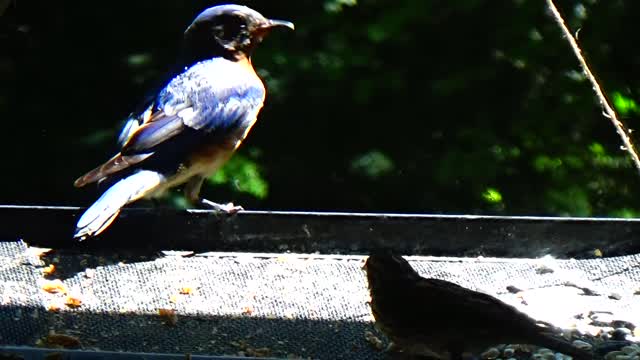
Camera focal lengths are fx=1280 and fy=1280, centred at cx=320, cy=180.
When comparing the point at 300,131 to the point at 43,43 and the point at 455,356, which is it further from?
the point at 455,356

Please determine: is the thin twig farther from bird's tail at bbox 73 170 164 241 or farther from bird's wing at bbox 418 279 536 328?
bird's tail at bbox 73 170 164 241

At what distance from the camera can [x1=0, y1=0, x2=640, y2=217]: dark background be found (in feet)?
18.1

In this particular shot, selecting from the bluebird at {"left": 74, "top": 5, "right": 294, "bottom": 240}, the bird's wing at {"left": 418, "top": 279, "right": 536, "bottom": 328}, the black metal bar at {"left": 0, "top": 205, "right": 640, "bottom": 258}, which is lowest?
the bluebird at {"left": 74, "top": 5, "right": 294, "bottom": 240}

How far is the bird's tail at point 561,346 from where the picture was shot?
2838mm

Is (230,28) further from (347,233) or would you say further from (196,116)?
(347,233)

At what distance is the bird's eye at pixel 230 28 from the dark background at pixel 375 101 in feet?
0.85

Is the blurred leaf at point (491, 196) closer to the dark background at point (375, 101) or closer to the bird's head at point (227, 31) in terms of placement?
the dark background at point (375, 101)

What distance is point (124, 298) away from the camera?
3350mm

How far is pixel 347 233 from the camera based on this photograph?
149 inches

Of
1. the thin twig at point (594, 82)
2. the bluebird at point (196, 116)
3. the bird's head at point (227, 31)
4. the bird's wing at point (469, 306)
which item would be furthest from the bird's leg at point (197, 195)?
the thin twig at point (594, 82)

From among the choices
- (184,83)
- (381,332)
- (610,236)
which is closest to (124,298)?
(381,332)

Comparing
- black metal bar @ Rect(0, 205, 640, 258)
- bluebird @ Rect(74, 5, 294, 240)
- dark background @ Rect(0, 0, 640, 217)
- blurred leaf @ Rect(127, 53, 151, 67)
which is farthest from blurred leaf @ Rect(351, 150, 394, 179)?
black metal bar @ Rect(0, 205, 640, 258)

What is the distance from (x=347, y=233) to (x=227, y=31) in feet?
5.82

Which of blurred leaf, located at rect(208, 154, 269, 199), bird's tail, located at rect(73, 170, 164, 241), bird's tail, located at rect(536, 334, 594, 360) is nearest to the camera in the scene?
bird's tail, located at rect(536, 334, 594, 360)
